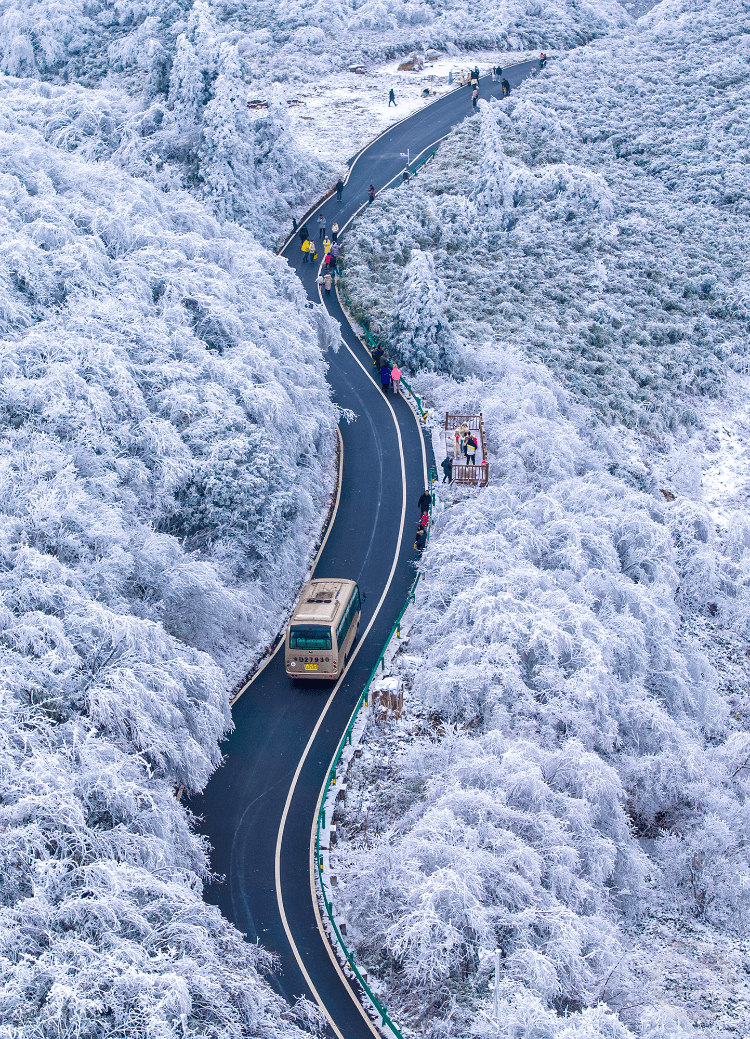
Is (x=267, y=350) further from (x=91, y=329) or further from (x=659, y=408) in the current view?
(x=659, y=408)

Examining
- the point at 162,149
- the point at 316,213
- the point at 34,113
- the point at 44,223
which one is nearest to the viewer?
the point at 44,223

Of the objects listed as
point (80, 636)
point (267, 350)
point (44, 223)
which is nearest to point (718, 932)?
point (80, 636)

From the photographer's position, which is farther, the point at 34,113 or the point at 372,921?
the point at 34,113

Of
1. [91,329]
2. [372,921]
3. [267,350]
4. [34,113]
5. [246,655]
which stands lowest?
[372,921]

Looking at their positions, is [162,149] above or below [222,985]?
above

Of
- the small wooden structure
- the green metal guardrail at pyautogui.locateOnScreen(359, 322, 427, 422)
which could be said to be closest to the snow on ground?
the green metal guardrail at pyautogui.locateOnScreen(359, 322, 427, 422)

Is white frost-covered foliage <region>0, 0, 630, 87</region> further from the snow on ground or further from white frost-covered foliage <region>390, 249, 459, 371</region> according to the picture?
white frost-covered foliage <region>390, 249, 459, 371</region>
